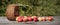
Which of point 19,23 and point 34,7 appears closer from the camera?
point 19,23

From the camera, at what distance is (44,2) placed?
10.9 feet

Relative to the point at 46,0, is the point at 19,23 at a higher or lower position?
lower

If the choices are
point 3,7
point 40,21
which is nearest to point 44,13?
point 3,7

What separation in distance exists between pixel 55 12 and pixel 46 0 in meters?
0.31

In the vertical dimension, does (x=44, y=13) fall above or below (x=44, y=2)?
below

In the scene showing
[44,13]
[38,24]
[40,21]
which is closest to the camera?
[38,24]

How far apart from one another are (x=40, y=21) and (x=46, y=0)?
5.07 feet

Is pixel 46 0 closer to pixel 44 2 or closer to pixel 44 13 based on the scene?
pixel 44 2

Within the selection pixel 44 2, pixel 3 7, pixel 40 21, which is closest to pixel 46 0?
pixel 44 2

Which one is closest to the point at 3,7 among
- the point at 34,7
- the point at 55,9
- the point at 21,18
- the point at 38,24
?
the point at 34,7

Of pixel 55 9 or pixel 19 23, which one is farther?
pixel 55 9

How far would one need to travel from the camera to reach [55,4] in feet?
10.8

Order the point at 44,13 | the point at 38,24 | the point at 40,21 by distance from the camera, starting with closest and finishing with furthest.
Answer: the point at 38,24, the point at 40,21, the point at 44,13

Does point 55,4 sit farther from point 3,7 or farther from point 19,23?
point 19,23
